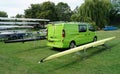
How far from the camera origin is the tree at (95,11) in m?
36.7

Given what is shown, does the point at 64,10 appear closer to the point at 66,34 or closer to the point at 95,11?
the point at 95,11

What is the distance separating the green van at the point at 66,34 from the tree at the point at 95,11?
979 inches

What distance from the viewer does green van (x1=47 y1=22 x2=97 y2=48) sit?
10234 millimetres

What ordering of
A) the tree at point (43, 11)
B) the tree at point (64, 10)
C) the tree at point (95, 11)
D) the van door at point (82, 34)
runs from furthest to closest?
the tree at point (64, 10)
the tree at point (43, 11)
the tree at point (95, 11)
the van door at point (82, 34)

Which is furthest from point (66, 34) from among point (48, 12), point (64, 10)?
point (64, 10)

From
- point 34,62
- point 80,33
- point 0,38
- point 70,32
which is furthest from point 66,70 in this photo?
point 0,38

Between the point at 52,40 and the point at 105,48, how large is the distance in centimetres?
337

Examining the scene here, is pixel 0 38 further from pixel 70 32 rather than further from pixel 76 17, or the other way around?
pixel 76 17

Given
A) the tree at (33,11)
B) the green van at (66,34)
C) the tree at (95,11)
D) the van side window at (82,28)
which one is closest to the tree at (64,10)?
the tree at (33,11)

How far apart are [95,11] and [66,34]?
28.0m

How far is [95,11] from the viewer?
121 ft

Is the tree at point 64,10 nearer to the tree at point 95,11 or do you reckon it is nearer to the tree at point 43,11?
the tree at point 43,11

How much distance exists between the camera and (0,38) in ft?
52.6

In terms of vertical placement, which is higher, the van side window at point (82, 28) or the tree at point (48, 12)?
the tree at point (48, 12)
